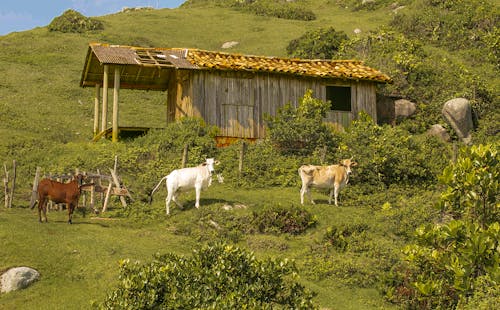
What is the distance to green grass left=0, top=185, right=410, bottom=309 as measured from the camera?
Answer: 17.0m

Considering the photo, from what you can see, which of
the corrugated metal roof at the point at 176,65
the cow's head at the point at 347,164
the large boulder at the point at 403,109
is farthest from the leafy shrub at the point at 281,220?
the large boulder at the point at 403,109

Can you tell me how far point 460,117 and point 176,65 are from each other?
54.6 ft

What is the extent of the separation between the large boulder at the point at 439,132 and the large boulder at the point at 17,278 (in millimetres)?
26357

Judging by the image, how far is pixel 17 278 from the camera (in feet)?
56.2

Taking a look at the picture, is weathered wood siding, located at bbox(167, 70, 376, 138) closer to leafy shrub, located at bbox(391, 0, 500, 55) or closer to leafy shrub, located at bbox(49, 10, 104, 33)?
leafy shrub, located at bbox(391, 0, 500, 55)

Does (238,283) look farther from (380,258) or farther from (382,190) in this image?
(382,190)

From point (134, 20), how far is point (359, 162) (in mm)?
46734

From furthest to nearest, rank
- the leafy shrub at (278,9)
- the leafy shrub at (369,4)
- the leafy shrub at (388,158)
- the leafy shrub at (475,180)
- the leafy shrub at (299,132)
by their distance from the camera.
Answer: the leafy shrub at (278,9) → the leafy shrub at (369,4) → the leafy shrub at (299,132) → the leafy shrub at (388,158) → the leafy shrub at (475,180)

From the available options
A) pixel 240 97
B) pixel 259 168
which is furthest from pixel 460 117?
pixel 259 168

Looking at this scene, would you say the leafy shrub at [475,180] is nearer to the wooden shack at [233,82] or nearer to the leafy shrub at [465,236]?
the leafy shrub at [465,236]

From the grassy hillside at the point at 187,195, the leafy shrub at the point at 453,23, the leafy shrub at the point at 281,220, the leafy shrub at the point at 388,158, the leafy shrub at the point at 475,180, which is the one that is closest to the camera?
the leafy shrub at the point at 475,180

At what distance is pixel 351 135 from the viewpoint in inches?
1240

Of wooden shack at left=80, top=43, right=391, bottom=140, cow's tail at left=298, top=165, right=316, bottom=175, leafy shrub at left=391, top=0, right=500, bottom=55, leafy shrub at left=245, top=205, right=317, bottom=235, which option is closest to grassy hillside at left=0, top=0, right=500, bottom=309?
leafy shrub at left=245, top=205, right=317, bottom=235

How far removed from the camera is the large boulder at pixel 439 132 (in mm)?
38281
